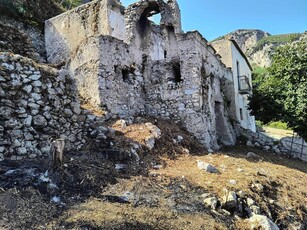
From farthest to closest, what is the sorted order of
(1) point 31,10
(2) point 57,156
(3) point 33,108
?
(1) point 31,10, (3) point 33,108, (2) point 57,156

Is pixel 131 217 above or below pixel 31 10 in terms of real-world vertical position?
below

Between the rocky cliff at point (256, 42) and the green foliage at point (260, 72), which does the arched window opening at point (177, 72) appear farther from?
the rocky cliff at point (256, 42)

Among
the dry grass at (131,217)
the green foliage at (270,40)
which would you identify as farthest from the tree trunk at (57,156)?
the green foliage at (270,40)

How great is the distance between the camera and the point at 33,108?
6.36m

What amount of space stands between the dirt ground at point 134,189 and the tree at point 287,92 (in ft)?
14.3

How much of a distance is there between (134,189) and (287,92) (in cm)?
1036

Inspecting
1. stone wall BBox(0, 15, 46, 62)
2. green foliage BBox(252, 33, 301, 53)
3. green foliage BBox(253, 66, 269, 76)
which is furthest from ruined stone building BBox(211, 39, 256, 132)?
green foliage BBox(252, 33, 301, 53)

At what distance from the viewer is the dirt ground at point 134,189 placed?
4.38 meters

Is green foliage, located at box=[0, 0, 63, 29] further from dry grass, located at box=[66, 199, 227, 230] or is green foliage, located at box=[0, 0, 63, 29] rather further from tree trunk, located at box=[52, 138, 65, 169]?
dry grass, located at box=[66, 199, 227, 230]

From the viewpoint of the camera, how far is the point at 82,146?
7172 millimetres

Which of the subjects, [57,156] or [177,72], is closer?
[57,156]

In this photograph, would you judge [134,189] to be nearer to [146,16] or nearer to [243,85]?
[146,16]

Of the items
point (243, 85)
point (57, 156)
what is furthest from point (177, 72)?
point (243, 85)

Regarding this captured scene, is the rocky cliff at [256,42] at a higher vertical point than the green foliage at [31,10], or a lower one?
higher
